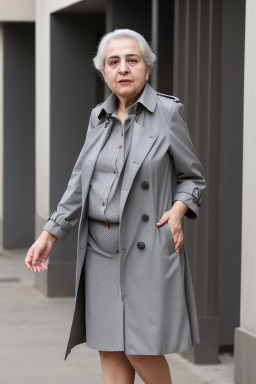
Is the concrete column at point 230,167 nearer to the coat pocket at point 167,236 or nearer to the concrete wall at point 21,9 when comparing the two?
the coat pocket at point 167,236

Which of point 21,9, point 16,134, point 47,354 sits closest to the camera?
point 47,354

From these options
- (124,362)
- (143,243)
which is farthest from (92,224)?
(124,362)

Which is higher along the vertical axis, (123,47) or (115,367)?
(123,47)

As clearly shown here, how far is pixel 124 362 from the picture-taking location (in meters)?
4.01

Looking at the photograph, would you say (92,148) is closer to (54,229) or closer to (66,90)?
(54,229)

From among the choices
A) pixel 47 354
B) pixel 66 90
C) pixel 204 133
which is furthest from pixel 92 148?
pixel 66 90

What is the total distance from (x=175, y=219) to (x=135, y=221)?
0.55 feet

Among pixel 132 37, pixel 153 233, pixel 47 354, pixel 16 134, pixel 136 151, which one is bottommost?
pixel 47 354

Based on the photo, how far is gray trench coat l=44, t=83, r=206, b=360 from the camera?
3.77 metres

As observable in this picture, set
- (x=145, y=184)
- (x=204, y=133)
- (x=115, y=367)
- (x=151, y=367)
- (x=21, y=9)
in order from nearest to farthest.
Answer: (x=145, y=184) < (x=151, y=367) < (x=115, y=367) < (x=204, y=133) < (x=21, y=9)

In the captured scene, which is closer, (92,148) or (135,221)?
(135,221)

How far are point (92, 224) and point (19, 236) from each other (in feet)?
34.2

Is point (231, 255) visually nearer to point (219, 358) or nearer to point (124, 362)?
point (219, 358)

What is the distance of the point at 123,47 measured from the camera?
3.82 m
